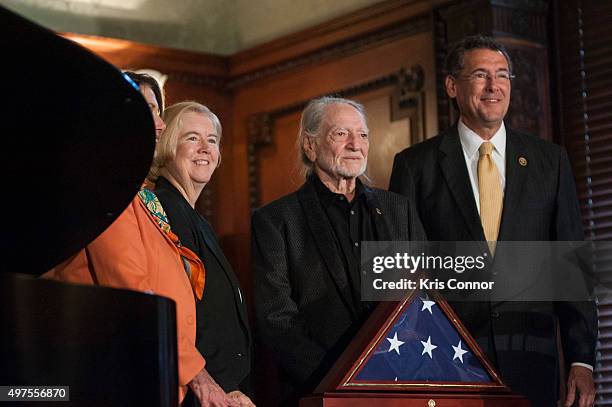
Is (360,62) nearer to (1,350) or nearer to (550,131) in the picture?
(550,131)

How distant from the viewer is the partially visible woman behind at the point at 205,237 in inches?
132

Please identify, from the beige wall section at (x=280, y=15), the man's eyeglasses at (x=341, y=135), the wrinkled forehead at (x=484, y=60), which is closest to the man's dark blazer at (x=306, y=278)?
the man's eyeglasses at (x=341, y=135)

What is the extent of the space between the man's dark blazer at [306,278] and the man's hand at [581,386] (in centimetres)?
66

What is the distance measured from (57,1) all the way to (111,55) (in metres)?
0.43

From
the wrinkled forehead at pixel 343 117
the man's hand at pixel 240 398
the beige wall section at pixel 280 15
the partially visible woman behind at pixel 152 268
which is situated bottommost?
the man's hand at pixel 240 398

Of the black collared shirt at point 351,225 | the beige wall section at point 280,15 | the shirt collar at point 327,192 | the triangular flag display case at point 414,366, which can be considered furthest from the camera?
the beige wall section at point 280,15

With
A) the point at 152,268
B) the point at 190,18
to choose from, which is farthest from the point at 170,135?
the point at 190,18

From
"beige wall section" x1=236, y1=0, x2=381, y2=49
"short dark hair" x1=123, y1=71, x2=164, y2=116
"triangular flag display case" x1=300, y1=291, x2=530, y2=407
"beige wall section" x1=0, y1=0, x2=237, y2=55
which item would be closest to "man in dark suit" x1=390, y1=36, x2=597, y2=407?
"triangular flag display case" x1=300, y1=291, x2=530, y2=407

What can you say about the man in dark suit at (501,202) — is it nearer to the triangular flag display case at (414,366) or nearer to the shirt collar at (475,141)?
the shirt collar at (475,141)

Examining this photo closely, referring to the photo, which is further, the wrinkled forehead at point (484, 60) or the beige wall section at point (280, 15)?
the beige wall section at point (280, 15)

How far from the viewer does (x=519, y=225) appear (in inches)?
151

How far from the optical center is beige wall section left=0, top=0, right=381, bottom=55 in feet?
22.0

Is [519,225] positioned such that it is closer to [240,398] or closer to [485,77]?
[485,77]

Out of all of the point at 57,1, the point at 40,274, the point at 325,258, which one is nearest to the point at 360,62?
the point at 57,1
